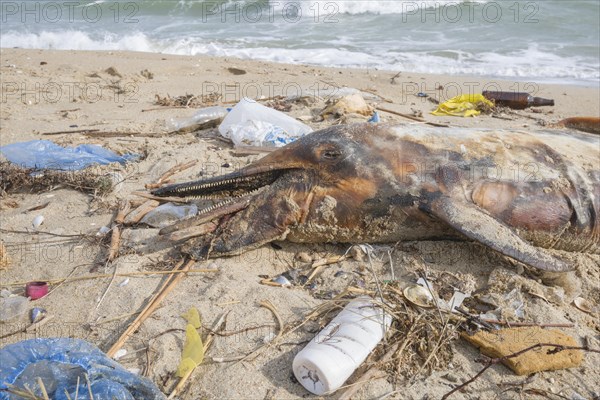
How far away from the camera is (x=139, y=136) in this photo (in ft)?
19.8

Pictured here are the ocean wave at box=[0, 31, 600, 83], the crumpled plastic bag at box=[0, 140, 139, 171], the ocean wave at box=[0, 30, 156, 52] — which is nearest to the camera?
the crumpled plastic bag at box=[0, 140, 139, 171]

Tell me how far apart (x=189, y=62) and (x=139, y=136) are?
4.62 meters

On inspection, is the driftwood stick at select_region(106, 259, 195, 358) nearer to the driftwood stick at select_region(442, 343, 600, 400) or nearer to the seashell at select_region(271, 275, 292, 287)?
the seashell at select_region(271, 275, 292, 287)

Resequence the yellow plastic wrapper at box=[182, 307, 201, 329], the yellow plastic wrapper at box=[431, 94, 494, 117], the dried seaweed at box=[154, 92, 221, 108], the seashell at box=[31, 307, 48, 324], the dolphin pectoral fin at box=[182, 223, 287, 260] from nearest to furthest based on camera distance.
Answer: the yellow plastic wrapper at box=[182, 307, 201, 329] → the seashell at box=[31, 307, 48, 324] → the dolphin pectoral fin at box=[182, 223, 287, 260] → the yellow plastic wrapper at box=[431, 94, 494, 117] → the dried seaweed at box=[154, 92, 221, 108]

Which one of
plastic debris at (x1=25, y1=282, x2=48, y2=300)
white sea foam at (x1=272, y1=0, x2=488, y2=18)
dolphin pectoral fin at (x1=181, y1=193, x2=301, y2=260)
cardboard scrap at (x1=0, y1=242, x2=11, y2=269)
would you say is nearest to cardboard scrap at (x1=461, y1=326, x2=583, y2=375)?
dolphin pectoral fin at (x1=181, y1=193, x2=301, y2=260)

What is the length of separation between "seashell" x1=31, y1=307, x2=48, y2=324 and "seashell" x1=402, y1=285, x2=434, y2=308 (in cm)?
218

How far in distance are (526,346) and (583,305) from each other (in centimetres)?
85

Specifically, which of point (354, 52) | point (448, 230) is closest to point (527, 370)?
point (448, 230)

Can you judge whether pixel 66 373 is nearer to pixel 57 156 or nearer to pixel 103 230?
pixel 103 230

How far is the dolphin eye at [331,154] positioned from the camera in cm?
367

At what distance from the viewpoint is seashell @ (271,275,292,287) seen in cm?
340

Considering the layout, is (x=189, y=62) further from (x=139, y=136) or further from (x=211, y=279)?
(x=211, y=279)

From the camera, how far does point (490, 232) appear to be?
328 centimetres

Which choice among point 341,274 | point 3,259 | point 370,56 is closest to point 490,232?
point 341,274
